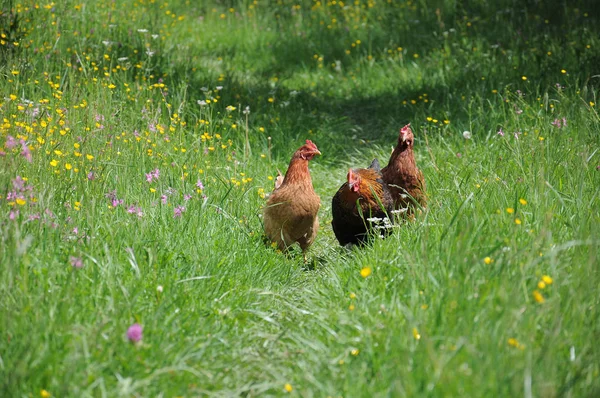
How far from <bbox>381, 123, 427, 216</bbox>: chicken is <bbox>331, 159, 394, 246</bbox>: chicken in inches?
3.4

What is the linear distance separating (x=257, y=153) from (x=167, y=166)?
1.59 m

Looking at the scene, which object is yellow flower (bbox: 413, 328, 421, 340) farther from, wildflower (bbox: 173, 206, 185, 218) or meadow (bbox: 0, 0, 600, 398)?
wildflower (bbox: 173, 206, 185, 218)

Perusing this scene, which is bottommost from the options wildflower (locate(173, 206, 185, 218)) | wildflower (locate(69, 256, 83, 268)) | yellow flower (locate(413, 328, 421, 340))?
wildflower (locate(173, 206, 185, 218))

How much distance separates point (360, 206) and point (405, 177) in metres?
0.41

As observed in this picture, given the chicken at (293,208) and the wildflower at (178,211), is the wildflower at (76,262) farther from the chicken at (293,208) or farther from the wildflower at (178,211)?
the chicken at (293,208)

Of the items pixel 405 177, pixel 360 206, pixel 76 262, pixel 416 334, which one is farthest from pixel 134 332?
pixel 405 177

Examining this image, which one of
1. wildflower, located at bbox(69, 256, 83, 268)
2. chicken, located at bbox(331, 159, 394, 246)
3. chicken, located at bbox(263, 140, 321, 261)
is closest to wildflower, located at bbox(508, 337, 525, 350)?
wildflower, located at bbox(69, 256, 83, 268)

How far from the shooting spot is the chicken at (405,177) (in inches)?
197

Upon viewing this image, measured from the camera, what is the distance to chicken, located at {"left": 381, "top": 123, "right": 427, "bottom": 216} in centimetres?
500

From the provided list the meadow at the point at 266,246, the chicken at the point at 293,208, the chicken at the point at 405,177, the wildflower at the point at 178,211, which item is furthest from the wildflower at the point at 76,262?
the chicken at the point at 405,177

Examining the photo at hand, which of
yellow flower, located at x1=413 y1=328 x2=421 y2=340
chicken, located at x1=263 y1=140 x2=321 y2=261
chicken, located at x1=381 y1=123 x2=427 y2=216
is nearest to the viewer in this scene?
yellow flower, located at x1=413 y1=328 x2=421 y2=340

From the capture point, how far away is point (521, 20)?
974cm

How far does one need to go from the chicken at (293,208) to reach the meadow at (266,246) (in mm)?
124

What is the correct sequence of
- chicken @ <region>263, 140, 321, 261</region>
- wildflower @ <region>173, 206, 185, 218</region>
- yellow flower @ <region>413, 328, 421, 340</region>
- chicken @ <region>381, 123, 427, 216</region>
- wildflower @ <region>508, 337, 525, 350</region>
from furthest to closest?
1. chicken @ <region>381, 123, 427, 216</region>
2. chicken @ <region>263, 140, 321, 261</region>
3. wildflower @ <region>173, 206, 185, 218</region>
4. yellow flower @ <region>413, 328, 421, 340</region>
5. wildflower @ <region>508, 337, 525, 350</region>
